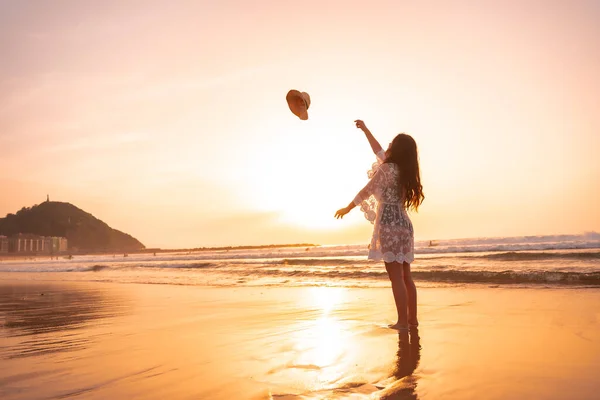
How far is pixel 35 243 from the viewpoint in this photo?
14738 centimetres

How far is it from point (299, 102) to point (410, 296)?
8.45 feet

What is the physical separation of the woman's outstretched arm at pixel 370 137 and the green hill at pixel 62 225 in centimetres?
16609

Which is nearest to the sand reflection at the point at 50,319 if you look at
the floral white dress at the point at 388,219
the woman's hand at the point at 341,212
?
the woman's hand at the point at 341,212

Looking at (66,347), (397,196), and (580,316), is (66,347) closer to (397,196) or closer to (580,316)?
(397,196)

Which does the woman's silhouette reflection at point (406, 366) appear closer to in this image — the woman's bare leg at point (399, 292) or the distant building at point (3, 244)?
the woman's bare leg at point (399, 292)

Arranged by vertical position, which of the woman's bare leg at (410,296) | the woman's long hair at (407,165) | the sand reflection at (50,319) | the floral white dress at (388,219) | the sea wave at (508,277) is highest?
the woman's long hair at (407,165)

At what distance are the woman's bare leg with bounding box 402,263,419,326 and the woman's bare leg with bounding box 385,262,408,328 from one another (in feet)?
0.32

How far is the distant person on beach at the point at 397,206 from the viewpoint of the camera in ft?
16.6

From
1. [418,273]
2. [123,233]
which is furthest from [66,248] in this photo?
[418,273]

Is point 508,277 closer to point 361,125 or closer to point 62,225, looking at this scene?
point 361,125

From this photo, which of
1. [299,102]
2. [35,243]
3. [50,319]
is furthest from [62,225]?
[299,102]

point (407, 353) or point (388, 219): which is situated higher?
point (388, 219)

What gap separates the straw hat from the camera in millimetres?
5348

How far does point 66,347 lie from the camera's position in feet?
13.9
